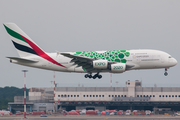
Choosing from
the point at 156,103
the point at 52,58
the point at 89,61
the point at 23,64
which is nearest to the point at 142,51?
the point at 89,61

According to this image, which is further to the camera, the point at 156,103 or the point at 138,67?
the point at 156,103

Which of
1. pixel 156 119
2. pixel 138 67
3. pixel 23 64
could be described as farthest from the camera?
pixel 156 119

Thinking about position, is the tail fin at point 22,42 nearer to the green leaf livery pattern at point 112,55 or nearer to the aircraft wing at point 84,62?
the aircraft wing at point 84,62

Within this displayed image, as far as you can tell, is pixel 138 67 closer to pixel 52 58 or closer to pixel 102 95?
pixel 52 58

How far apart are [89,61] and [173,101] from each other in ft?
206

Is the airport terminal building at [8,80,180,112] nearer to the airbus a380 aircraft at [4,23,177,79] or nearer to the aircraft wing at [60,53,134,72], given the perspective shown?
the airbus a380 aircraft at [4,23,177,79]

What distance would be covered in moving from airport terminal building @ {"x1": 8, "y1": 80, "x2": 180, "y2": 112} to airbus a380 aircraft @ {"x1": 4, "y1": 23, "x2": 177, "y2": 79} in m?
51.0

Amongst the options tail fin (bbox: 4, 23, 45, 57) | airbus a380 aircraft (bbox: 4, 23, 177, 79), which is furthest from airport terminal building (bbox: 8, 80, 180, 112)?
airbus a380 aircraft (bbox: 4, 23, 177, 79)

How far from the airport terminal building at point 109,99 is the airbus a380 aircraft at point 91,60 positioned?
51030mm

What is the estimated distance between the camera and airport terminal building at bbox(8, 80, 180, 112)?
10900cm

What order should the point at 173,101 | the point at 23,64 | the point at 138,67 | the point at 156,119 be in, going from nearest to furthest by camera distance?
the point at 138,67 → the point at 23,64 → the point at 156,119 → the point at 173,101

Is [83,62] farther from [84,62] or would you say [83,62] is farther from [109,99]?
[109,99]

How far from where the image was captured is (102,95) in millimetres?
111438

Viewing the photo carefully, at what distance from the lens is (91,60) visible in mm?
54688
